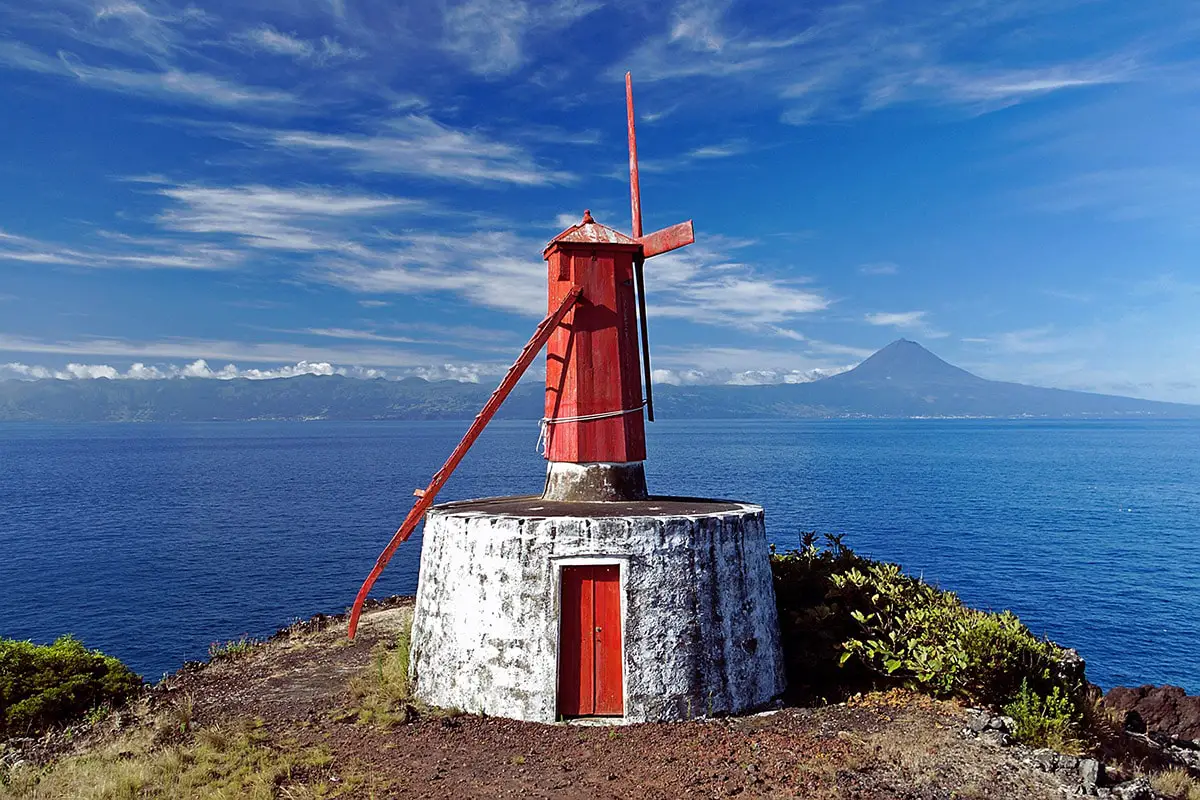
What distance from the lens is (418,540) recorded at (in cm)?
5381

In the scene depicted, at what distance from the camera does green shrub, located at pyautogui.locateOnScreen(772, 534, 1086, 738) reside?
1292 cm

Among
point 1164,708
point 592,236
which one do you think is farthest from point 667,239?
point 1164,708

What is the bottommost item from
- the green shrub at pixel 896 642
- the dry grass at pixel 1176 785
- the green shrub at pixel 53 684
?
the dry grass at pixel 1176 785

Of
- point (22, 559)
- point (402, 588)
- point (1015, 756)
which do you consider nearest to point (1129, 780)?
point (1015, 756)

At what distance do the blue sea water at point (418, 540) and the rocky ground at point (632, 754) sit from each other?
53.4ft

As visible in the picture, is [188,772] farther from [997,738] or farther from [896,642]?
[997,738]

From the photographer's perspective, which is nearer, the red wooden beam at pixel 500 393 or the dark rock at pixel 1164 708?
the red wooden beam at pixel 500 393

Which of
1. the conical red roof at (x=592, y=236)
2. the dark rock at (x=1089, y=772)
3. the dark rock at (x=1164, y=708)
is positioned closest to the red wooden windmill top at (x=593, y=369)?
the conical red roof at (x=592, y=236)

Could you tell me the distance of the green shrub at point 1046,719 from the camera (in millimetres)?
12070

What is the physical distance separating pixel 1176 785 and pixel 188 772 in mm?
16003

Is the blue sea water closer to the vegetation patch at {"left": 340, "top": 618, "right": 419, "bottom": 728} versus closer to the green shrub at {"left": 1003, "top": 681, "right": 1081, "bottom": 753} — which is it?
the vegetation patch at {"left": 340, "top": 618, "right": 419, "bottom": 728}

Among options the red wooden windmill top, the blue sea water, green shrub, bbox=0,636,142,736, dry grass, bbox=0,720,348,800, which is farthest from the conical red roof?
the blue sea water

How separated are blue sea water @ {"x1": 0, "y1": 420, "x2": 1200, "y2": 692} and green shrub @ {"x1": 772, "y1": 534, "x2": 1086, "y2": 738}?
18782 mm

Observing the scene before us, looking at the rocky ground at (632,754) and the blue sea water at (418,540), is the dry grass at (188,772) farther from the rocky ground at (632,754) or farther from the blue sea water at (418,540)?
the blue sea water at (418,540)
